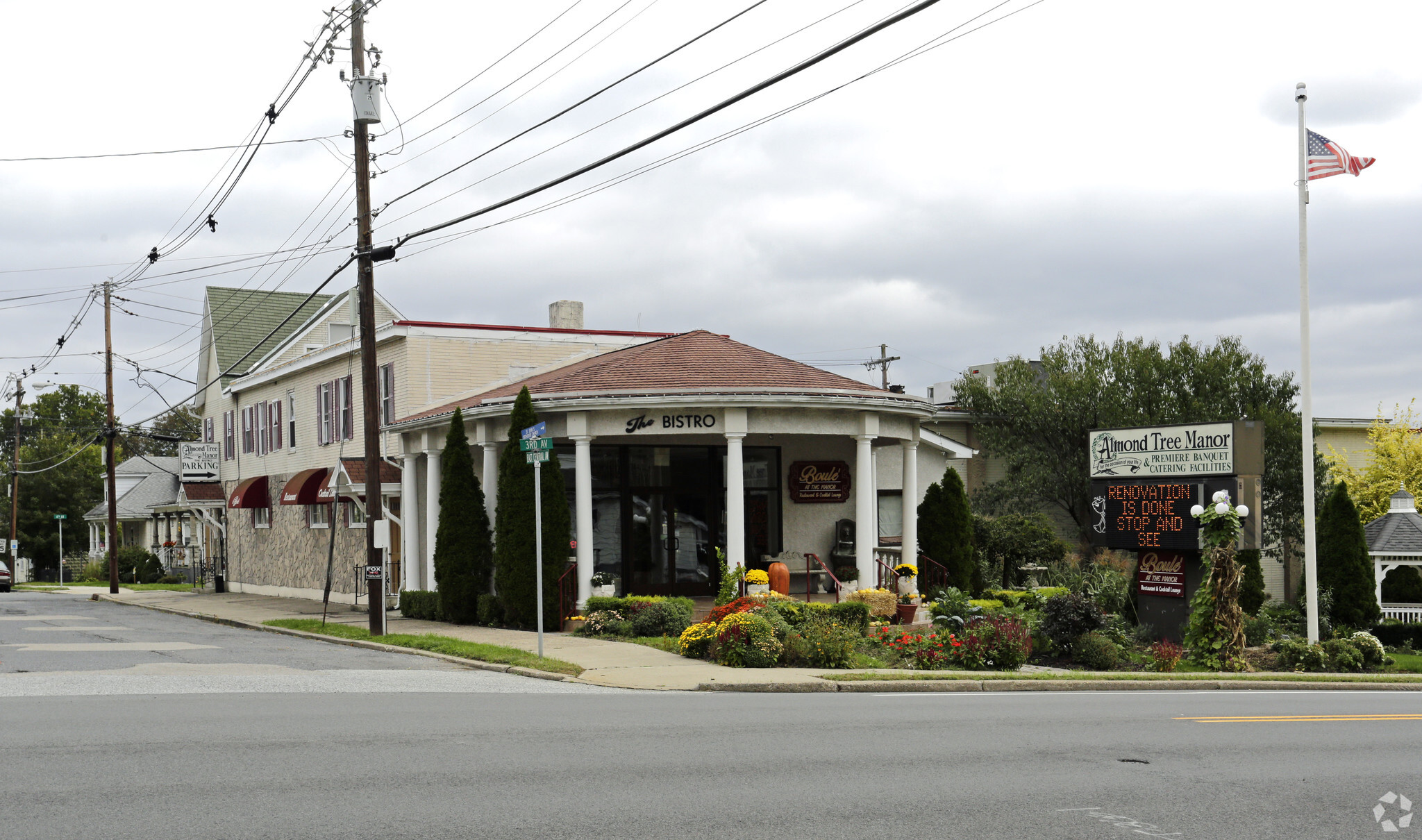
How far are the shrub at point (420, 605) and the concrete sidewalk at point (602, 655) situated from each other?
245mm

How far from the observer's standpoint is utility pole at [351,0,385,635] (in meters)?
21.2

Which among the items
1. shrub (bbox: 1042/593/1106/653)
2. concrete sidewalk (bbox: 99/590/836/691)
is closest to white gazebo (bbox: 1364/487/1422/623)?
shrub (bbox: 1042/593/1106/653)

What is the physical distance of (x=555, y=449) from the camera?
24.9 meters

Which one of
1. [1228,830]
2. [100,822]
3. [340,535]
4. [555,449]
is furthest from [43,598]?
[1228,830]

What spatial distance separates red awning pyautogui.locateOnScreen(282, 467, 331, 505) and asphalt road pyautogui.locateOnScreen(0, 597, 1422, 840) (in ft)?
58.0

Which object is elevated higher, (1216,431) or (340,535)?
(1216,431)

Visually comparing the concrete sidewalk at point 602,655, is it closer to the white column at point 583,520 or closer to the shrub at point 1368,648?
the white column at point 583,520

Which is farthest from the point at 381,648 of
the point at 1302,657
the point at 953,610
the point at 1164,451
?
the point at 1302,657

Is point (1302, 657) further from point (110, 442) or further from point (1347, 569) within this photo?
point (110, 442)

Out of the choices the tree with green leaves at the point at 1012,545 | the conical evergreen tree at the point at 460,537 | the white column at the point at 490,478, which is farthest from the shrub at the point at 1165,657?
the white column at the point at 490,478

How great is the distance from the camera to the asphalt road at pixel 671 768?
6.98m

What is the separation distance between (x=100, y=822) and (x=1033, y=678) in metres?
12.6

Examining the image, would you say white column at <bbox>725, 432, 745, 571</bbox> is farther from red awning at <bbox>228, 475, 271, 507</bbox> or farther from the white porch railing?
red awning at <bbox>228, 475, 271, 507</bbox>

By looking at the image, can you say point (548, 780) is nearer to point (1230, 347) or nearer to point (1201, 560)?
point (1201, 560)
